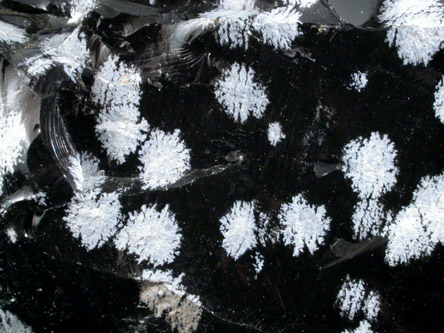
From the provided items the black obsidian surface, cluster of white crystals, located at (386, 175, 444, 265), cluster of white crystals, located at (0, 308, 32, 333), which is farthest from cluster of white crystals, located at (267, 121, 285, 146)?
cluster of white crystals, located at (0, 308, 32, 333)

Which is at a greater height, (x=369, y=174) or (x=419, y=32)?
(x=419, y=32)

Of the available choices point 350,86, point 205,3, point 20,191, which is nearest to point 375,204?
point 350,86

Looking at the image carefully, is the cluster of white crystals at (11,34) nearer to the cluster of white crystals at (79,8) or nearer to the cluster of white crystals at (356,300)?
the cluster of white crystals at (79,8)

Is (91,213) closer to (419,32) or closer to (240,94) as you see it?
(240,94)

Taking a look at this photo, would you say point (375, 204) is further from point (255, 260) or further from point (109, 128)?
point (109, 128)

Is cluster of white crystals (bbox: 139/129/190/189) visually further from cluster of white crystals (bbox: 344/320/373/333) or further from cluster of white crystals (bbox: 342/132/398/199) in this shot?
cluster of white crystals (bbox: 344/320/373/333)

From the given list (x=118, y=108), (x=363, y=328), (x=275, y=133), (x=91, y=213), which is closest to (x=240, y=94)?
(x=275, y=133)

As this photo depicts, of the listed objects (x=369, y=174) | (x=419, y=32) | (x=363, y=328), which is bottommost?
(x=363, y=328)
